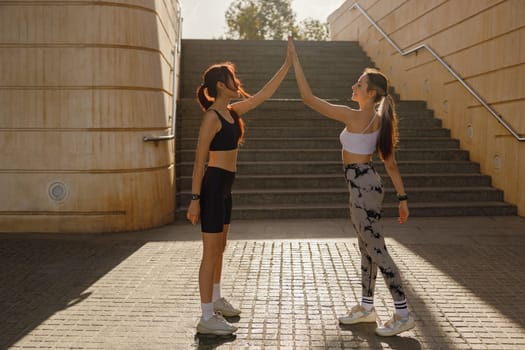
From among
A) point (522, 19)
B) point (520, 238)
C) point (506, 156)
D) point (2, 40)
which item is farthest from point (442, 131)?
point (2, 40)

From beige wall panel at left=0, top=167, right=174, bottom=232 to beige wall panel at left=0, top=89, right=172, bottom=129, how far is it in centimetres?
66

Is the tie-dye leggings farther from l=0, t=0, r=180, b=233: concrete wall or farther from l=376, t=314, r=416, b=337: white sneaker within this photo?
l=0, t=0, r=180, b=233: concrete wall

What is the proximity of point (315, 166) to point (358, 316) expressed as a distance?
563cm

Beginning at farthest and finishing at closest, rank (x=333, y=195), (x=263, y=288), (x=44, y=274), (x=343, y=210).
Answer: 1. (x=333, y=195)
2. (x=343, y=210)
3. (x=44, y=274)
4. (x=263, y=288)

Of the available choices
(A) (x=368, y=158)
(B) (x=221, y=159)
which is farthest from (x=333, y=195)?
(B) (x=221, y=159)

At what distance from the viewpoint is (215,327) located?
389 cm

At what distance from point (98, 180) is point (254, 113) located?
433 cm

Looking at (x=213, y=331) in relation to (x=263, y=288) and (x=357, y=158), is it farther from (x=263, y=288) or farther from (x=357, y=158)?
(x=357, y=158)

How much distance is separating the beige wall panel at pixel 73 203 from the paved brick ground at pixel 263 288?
0.93 feet

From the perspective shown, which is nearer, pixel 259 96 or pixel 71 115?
pixel 259 96

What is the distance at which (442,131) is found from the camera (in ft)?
35.5

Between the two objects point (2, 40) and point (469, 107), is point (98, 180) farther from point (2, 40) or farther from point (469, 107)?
point (469, 107)

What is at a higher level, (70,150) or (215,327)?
(70,150)

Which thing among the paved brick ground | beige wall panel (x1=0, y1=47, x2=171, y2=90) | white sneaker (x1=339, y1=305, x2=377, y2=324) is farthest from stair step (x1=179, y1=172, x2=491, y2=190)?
white sneaker (x1=339, y1=305, x2=377, y2=324)
